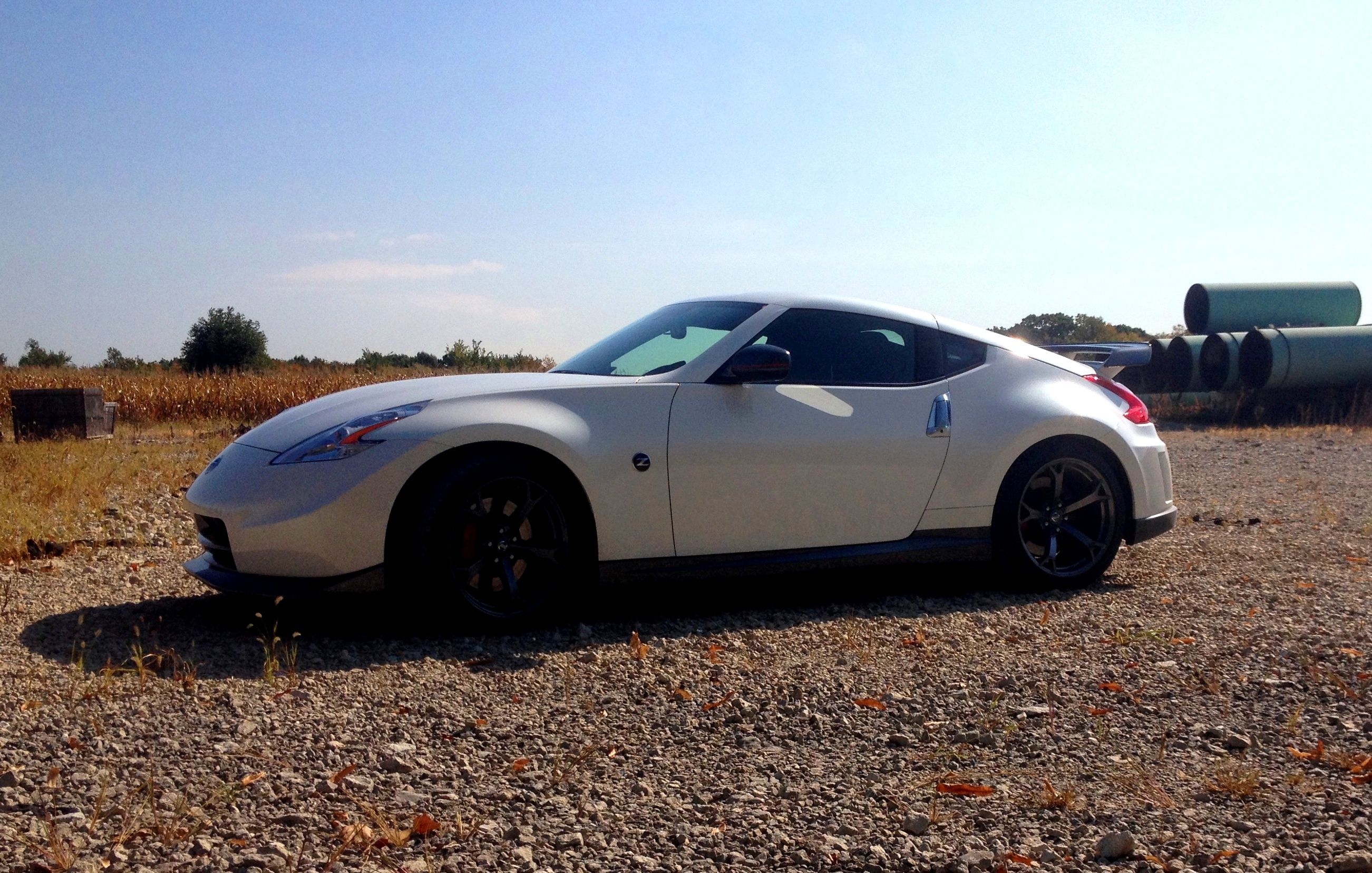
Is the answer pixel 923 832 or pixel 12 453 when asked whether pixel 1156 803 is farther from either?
pixel 12 453

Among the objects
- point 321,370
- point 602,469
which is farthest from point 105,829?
point 321,370

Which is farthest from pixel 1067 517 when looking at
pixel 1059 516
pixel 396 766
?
pixel 396 766

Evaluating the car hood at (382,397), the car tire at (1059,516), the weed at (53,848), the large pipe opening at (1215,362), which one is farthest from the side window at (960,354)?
the large pipe opening at (1215,362)

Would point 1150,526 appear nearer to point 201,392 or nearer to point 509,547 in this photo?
point 509,547

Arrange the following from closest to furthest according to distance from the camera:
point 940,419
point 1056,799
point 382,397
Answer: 1. point 1056,799
2. point 382,397
3. point 940,419

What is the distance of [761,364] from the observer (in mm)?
4867

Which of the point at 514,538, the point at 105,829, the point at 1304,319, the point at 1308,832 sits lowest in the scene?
the point at 1308,832

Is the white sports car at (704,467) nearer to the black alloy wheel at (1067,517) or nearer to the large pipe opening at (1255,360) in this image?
the black alloy wheel at (1067,517)

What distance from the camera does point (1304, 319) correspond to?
70.5 feet

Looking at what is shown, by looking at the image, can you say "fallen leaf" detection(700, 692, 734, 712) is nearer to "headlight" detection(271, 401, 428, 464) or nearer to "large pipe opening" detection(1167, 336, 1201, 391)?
"headlight" detection(271, 401, 428, 464)

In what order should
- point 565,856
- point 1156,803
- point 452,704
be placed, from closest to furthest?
point 565,856, point 1156,803, point 452,704

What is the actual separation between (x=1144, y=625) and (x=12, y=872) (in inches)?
169

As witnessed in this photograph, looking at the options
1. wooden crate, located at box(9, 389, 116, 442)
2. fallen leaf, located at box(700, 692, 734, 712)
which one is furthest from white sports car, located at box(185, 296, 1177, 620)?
wooden crate, located at box(9, 389, 116, 442)

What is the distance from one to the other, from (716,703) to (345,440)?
184cm
